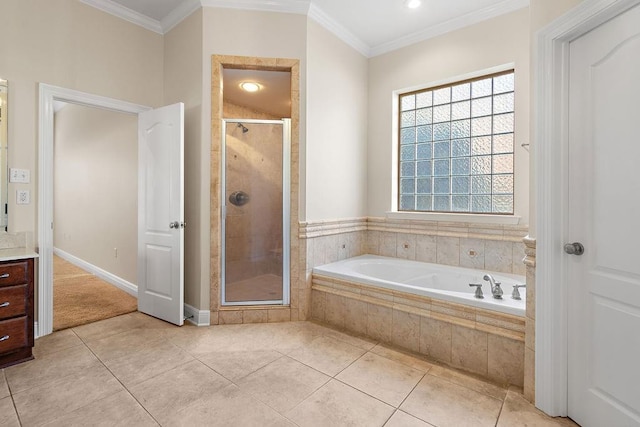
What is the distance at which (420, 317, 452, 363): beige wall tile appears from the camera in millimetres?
2221

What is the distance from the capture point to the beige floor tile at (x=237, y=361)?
6.88ft

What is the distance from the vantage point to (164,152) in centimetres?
293

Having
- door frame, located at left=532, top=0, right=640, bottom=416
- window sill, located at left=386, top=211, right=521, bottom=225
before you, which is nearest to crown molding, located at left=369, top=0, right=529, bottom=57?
door frame, located at left=532, top=0, right=640, bottom=416

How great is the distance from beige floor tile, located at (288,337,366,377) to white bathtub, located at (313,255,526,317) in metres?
0.53

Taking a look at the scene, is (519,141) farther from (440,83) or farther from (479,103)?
(440,83)

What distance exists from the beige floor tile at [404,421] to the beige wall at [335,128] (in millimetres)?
1765

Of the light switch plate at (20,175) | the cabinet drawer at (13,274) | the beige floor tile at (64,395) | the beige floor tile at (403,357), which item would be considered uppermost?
the light switch plate at (20,175)

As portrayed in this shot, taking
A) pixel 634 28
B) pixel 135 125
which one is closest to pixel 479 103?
pixel 634 28

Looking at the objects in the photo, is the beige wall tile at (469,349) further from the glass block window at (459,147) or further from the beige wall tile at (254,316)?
the beige wall tile at (254,316)

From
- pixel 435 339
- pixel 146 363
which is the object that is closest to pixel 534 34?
pixel 435 339

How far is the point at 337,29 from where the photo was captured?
3.29 m

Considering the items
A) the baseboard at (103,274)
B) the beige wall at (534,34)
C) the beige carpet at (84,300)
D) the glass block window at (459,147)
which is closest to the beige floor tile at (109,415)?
the beige carpet at (84,300)

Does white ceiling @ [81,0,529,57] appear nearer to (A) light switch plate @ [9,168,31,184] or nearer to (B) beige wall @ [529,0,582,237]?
(B) beige wall @ [529,0,582,237]

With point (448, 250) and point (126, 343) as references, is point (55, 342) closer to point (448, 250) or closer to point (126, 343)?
point (126, 343)
